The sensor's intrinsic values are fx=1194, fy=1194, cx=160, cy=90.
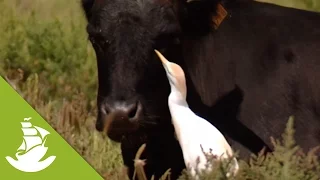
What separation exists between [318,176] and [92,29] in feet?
3.95

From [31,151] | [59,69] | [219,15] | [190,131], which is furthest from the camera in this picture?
[59,69]

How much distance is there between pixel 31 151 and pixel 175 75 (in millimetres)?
674

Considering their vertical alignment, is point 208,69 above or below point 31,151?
below

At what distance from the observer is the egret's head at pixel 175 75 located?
16.3 feet

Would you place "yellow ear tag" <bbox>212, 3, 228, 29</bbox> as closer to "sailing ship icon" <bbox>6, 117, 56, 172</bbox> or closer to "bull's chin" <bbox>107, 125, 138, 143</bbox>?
"bull's chin" <bbox>107, 125, 138, 143</bbox>

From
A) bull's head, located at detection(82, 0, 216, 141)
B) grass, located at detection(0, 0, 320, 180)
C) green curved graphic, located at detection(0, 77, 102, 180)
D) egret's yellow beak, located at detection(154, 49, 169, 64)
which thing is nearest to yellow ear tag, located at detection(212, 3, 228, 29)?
bull's head, located at detection(82, 0, 216, 141)

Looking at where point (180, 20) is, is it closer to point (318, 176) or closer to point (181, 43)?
point (181, 43)

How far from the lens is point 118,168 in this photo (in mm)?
5527

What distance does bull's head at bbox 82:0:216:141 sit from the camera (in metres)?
5.16

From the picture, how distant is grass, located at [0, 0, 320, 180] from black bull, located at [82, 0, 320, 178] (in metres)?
0.19

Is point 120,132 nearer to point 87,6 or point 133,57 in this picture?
point 133,57

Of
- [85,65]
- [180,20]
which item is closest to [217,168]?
[180,20]

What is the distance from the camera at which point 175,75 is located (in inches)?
196

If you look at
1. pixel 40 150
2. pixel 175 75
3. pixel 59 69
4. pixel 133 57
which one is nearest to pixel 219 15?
pixel 133 57
